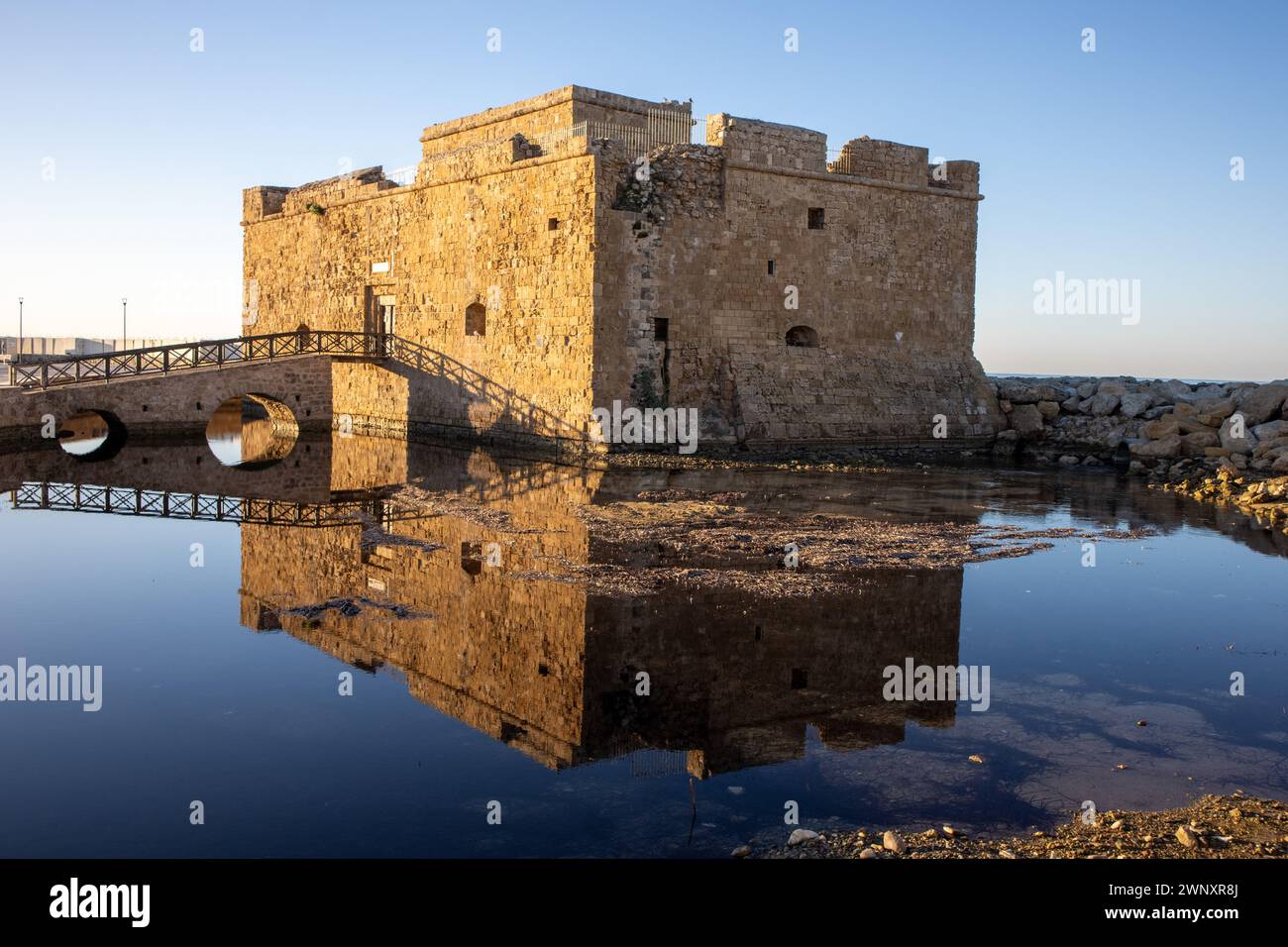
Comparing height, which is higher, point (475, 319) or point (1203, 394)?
point (475, 319)

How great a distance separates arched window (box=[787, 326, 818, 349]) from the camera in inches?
786

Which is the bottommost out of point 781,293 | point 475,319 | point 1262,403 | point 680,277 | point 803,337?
point 1262,403

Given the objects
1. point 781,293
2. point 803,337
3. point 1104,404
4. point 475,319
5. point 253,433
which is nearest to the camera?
point 781,293

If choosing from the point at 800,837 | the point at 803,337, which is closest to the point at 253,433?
the point at 803,337

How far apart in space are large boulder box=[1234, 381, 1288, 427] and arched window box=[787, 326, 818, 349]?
7797mm

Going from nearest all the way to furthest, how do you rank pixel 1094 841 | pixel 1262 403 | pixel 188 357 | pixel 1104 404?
pixel 1094 841 → pixel 1262 403 → pixel 1104 404 → pixel 188 357

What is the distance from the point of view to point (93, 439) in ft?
75.2

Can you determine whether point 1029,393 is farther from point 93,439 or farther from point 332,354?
point 93,439

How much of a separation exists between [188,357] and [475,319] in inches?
260

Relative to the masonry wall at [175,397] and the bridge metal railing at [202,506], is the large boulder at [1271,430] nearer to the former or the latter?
the bridge metal railing at [202,506]

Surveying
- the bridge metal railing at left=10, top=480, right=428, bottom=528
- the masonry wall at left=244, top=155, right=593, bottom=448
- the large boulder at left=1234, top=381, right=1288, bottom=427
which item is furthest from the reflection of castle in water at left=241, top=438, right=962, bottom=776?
the large boulder at left=1234, top=381, right=1288, bottom=427

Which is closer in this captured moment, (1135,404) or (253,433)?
(1135,404)

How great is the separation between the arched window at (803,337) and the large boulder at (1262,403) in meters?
7.80
